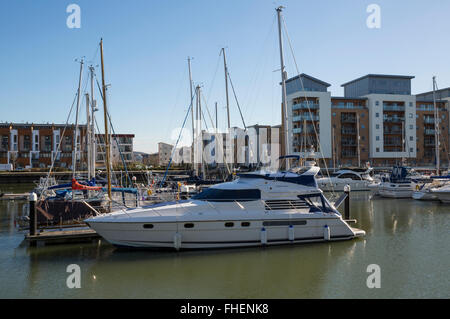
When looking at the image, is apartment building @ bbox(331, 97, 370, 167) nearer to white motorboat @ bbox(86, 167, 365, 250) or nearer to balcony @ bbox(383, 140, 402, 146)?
balcony @ bbox(383, 140, 402, 146)

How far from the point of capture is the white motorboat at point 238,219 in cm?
1592

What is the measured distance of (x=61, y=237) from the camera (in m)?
17.6

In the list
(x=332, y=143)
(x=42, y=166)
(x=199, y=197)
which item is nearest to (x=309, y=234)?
(x=199, y=197)

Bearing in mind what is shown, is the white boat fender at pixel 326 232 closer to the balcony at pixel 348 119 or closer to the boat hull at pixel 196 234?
the boat hull at pixel 196 234

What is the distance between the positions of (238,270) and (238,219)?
8.82ft

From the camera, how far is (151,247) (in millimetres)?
16234

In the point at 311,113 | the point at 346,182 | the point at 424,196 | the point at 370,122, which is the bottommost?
the point at 424,196

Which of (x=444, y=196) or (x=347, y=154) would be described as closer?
(x=444, y=196)

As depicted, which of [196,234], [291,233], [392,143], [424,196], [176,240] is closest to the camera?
[176,240]

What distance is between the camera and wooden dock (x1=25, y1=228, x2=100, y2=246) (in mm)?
17266

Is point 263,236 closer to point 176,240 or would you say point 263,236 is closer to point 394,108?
point 176,240

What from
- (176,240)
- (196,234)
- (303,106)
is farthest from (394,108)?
(176,240)
